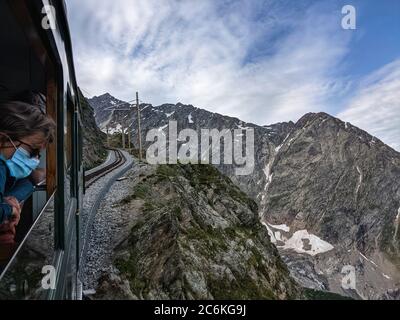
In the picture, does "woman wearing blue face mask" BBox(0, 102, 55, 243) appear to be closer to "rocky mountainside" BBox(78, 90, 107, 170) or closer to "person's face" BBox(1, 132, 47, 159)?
"person's face" BBox(1, 132, 47, 159)

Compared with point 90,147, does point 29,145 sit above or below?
below

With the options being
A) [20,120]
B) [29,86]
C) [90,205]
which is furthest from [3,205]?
[90,205]

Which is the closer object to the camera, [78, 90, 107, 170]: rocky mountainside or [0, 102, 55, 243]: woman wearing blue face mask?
[0, 102, 55, 243]: woman wearing blue face mask

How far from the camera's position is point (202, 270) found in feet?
38.1

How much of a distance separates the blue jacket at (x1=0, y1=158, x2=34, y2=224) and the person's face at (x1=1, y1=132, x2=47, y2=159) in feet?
0.30

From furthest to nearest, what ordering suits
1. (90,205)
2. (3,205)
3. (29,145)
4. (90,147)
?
(90,147) → (90,205) → (29,145) → (3,205)

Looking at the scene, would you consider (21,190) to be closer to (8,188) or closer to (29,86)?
(8,188)

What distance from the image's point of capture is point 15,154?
2.51 metres

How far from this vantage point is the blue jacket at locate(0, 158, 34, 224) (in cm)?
238

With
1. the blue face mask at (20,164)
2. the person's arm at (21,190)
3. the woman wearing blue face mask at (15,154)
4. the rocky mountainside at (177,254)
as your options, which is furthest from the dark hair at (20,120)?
the rocky mountainside at (177,254)

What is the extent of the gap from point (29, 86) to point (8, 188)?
131 cm

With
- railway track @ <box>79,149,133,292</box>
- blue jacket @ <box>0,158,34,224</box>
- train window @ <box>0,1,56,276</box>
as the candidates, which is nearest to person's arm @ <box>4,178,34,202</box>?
blue jacket @ <box>0,158,34,224</box>
